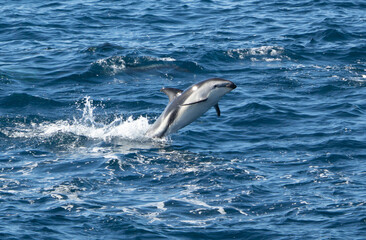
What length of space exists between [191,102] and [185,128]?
9.99 ft

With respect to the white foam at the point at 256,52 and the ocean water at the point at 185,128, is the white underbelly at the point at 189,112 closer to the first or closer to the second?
the ocean water at the point at 185,128

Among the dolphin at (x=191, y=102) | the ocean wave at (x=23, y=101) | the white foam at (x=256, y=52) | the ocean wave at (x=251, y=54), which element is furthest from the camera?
the white foam at (x=256, y=52)

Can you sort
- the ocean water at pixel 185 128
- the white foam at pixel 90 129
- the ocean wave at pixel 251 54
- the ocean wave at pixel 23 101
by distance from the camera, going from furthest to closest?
the ocean wave at pixel 251 54 → the ocean wave at pixel 23 101 → the white foam at pixel 90 129 → the ocean water at pixel 185 128

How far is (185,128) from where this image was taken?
22875mm

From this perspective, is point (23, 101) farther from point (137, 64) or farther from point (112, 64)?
point (137, 64)

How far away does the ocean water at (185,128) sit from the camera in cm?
1550

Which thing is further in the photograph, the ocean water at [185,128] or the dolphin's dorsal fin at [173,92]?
the dolphin's dorsal fin at [173,92]

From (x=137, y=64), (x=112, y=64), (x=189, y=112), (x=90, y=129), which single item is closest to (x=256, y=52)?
(x=137, y=64)

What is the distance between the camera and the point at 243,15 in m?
39.8

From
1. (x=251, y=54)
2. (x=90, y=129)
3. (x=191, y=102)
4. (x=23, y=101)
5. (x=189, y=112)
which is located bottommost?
(x=90, y=129)

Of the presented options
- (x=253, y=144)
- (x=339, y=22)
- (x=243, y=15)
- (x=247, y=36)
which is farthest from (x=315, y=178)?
(x=243, y=15)

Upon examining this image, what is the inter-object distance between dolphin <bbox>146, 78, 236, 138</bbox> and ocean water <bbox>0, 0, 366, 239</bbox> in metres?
0.76

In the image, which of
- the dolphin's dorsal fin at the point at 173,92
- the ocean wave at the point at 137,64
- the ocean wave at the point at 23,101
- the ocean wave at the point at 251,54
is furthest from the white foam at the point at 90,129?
the ocean wave at the point at 251,54

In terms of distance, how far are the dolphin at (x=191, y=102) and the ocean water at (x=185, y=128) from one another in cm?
76
